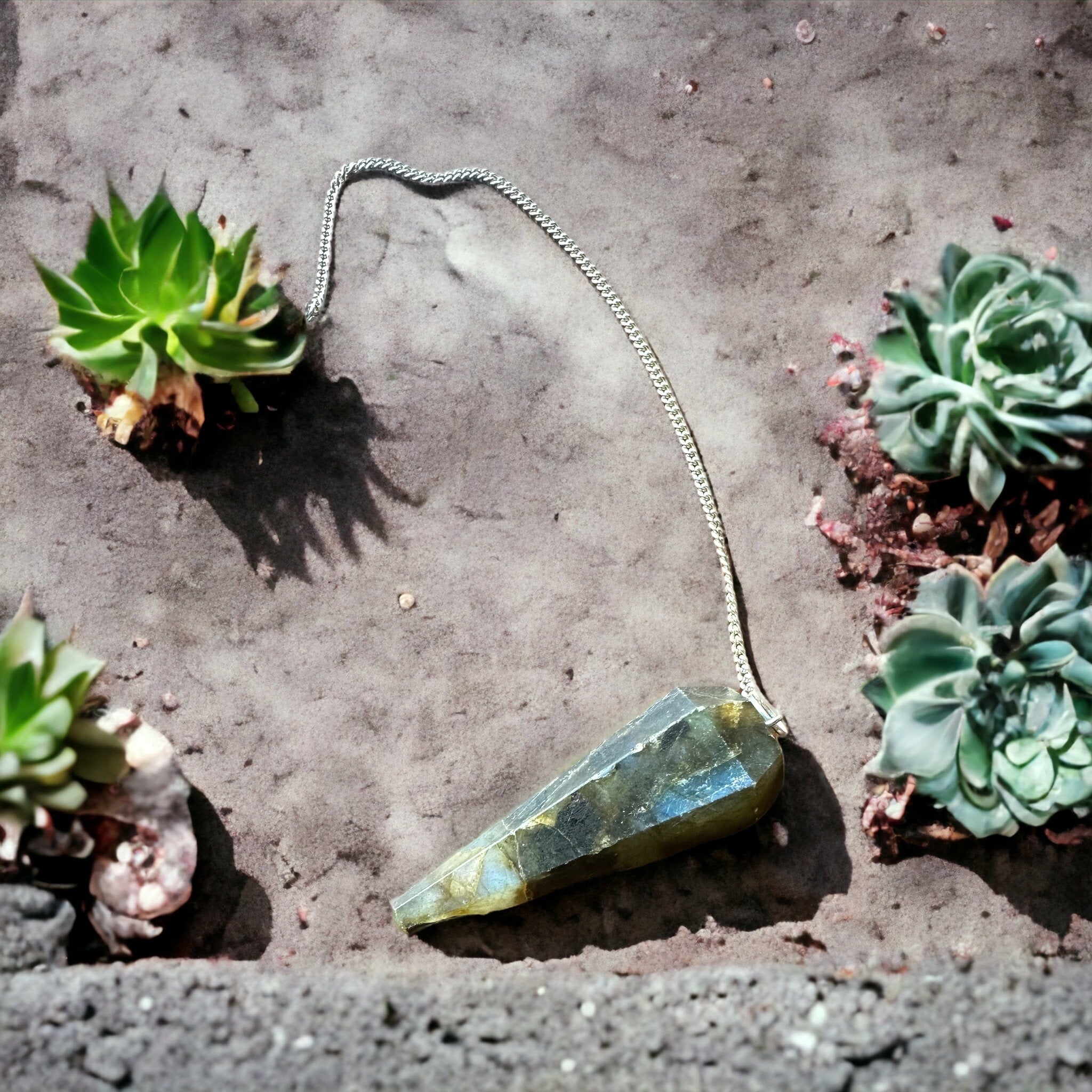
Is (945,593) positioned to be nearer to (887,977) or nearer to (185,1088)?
(887,977)

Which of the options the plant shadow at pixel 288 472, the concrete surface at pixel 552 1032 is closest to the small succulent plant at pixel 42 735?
the concrete surface at pixel 552 1032

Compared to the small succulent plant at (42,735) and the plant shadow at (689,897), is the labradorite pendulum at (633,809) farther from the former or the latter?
the small succulent plant at (42,735)

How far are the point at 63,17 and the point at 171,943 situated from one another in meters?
2.46

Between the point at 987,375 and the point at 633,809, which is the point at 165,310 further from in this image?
the point at 987,375

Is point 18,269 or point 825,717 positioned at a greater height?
point 18,269

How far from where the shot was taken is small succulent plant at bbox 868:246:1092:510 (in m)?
2.50

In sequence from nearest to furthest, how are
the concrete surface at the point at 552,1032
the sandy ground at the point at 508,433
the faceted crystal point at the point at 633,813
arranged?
1. the concrete surface at the point at 552,1032
2. the faceted crystal point at the point at 633,813
3. the sandy ground at the point at 508,433

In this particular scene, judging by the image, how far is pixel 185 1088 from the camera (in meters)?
2.33

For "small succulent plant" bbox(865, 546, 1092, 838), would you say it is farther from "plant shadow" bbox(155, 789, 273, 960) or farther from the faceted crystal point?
"plant shadow" bbox(155, 789, 273, 960)

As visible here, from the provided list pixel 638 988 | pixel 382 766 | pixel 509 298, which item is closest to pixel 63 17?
pixel 509 298

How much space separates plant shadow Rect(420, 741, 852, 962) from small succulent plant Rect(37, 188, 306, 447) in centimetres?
142

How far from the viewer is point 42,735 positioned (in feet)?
7.97

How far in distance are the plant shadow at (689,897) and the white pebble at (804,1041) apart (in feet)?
1.15

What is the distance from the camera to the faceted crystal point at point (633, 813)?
2635mm
